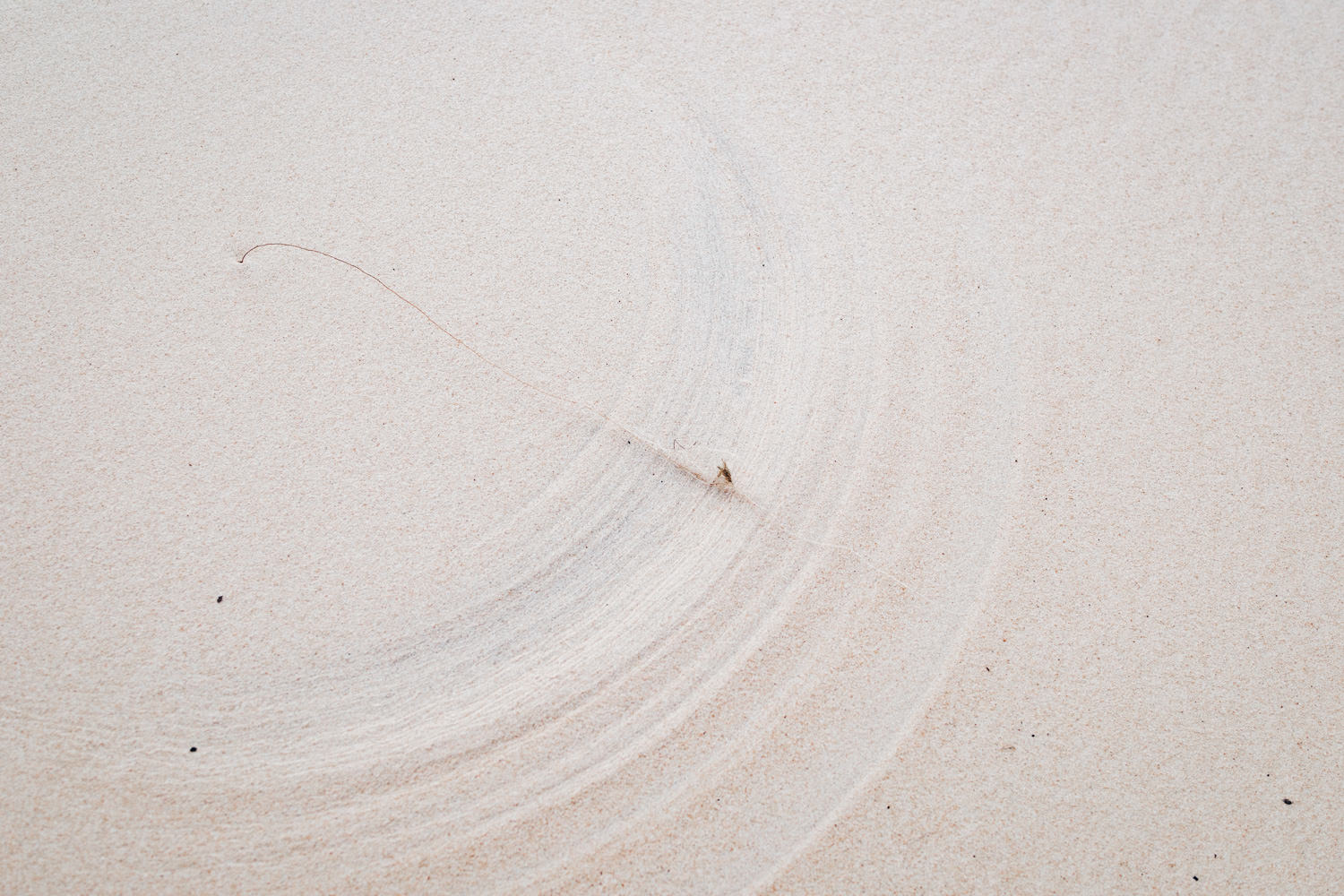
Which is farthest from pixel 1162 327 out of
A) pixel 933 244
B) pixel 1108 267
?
pixel 933 244

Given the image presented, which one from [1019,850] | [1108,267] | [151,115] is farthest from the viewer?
[151,115]

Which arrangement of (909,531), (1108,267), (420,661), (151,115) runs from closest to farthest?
(420,661) → (909,531) → (1108,267) → (151,115)

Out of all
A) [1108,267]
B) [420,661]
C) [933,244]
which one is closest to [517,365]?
[420,661]

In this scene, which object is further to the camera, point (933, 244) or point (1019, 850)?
point (933, 244)

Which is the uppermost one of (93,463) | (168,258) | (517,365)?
(517,365)

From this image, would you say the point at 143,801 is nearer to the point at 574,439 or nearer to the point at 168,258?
the point at 574,439

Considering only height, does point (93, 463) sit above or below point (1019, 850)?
below
